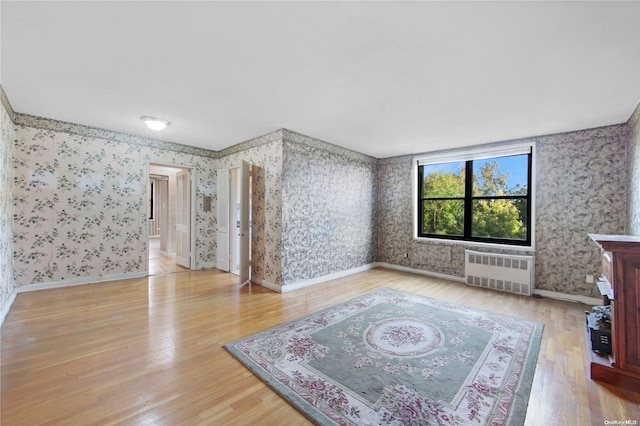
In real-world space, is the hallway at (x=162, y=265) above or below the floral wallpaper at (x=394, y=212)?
below

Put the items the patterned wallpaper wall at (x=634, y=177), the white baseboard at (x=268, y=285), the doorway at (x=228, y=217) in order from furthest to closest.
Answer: the doorway at (x=228, y=217)
the white baseboard at (x=268, y=285)
the patterned wallpaper wall at (x=634, y=177)

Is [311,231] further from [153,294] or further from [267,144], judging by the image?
[153,294]

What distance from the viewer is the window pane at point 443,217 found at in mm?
5238

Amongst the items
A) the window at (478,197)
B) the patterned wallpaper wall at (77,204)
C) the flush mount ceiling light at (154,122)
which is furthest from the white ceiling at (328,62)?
the window at (478,197)

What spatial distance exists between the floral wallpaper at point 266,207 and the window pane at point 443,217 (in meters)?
3.18

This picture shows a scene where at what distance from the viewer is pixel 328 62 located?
2.25m

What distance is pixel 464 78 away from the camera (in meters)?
2.48

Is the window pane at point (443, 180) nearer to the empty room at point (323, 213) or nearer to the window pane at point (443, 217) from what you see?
the empty room at point (323, 213)

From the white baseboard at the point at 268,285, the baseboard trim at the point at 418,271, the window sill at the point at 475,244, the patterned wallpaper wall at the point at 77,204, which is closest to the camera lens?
the patterned wallpaper wall at the point at 77,204

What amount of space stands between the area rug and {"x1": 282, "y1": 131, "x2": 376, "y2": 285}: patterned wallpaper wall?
1302 mm

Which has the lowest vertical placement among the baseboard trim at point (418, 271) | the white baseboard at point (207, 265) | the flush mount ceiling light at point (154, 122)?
the baseboard trim at point (418, 271)

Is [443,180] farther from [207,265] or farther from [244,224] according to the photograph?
[207,265]

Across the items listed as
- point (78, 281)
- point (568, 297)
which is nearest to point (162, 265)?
point (78, 281)

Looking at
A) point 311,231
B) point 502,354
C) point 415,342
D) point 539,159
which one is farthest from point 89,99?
point 539,159
